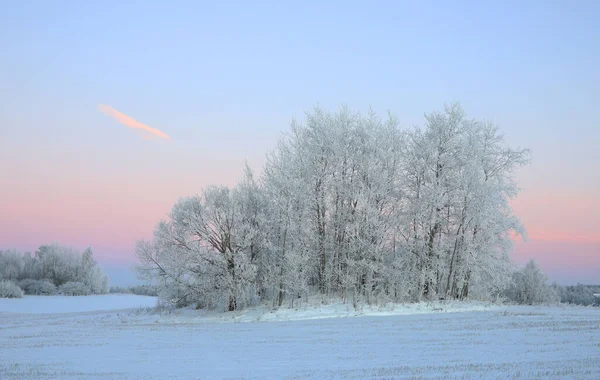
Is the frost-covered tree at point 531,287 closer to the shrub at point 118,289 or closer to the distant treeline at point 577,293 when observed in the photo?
the distant treeline at point 577,293

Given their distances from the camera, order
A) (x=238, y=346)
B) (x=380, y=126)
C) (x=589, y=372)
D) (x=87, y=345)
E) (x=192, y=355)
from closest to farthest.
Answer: (x=589, y=372) < (x=192, y=355) < (x=238, y=346) < (x=87, y=345) < (x=380, y=126)

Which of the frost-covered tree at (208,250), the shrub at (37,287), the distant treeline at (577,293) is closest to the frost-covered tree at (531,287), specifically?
the distant treeline at (577,293)

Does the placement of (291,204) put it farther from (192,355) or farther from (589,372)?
(589,372)

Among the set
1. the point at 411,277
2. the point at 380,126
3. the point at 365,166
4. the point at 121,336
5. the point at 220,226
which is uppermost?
the point at 380,126

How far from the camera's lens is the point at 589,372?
514 inches

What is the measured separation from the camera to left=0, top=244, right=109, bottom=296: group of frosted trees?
64.6m

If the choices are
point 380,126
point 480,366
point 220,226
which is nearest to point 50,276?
point 220,226

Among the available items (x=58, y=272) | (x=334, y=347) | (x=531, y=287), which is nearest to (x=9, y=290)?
(x=58, y=272)

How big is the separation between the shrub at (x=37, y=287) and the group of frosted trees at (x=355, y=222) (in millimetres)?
31159

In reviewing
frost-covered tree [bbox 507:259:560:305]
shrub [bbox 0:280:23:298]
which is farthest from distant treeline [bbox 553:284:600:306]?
shrub [bbox 0:280:23:298]

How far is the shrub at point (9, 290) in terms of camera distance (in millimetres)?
57147

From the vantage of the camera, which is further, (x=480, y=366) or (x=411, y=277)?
(x=411, y=277)

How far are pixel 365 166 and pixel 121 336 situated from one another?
1998 cm

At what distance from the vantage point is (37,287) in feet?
209
